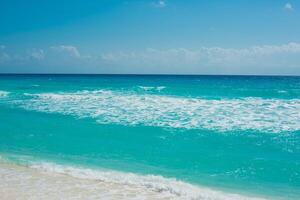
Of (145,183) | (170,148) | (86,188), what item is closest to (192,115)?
(170,148)

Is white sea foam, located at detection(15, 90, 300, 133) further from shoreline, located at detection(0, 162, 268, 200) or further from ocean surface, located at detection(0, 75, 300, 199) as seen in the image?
shoreline, located at detection(0, 162, 268, 200)

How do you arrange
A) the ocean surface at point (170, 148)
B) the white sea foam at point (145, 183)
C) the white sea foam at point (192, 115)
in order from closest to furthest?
the white sea foam at point (145, 183) < the ocean surface at point (170, 148) < the white sea foam at point (192, 115)

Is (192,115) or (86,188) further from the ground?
(192,115)

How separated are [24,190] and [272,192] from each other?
502 centimetres

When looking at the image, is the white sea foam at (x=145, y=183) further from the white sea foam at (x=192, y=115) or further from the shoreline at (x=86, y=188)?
the white sea foam at (x=192, y=115)

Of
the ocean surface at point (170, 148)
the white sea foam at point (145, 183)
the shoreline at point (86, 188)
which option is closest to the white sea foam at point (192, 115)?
the ocean surface at point (170, 148)

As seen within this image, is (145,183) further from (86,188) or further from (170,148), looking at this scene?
(170,148)

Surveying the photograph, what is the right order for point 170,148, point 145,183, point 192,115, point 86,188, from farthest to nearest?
point 192,115 → point 170,148 → point 145,183 → point 86,188

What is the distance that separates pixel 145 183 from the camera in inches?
310

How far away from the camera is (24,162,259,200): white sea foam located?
7195 mm

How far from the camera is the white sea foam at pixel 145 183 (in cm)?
720

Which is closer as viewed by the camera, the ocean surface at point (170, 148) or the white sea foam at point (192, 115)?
the ocean surface at point (170, 148)

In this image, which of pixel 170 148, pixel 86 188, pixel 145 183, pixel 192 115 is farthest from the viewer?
pixel 192 115

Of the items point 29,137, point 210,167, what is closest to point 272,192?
point 210,167
